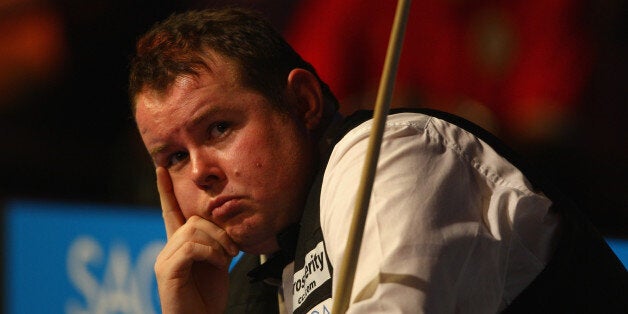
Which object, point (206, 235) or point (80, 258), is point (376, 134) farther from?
point (80, 258)

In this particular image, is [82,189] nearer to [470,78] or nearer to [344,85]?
[344,85]

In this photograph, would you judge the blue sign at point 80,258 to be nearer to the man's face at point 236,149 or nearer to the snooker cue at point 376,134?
the man's face at point 236,149

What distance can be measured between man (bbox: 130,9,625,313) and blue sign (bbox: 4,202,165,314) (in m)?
A: 0.94

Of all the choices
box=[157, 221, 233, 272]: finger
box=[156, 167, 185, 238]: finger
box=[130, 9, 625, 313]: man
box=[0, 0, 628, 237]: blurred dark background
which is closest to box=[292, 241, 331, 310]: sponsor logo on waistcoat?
box=[130, 9, 625, 313]: man

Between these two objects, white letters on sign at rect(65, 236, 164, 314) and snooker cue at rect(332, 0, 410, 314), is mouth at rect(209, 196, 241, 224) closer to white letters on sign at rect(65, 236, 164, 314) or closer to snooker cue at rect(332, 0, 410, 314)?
snooker cue at rect(332, 0, 410, 314)

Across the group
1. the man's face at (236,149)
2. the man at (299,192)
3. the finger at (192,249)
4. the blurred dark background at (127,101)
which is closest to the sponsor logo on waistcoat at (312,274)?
the man at (299,192)

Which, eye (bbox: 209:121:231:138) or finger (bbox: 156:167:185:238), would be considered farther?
finger (bbox: 156:167:185:238)

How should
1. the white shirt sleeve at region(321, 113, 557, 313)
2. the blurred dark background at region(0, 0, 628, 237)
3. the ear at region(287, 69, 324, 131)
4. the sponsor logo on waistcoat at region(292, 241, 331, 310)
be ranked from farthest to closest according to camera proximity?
1. the blurred dark background at region(0, 0, 628, 237)
2. the ear at region(287, 69, 324, 131)
3. the sponsor logo on waistcoat at region(292, 241, 331, 310)
4. the white shirt sleeve at region(321, 113, 557, 313)

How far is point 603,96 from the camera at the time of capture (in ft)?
7.55

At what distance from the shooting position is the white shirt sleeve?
0.99 m

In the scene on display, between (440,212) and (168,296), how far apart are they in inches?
26.8

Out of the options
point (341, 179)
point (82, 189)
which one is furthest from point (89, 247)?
point (341, 179)

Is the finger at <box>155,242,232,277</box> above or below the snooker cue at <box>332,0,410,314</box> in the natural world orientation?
A: below

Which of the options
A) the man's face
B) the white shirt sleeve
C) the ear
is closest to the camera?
the white shirt sleeve
